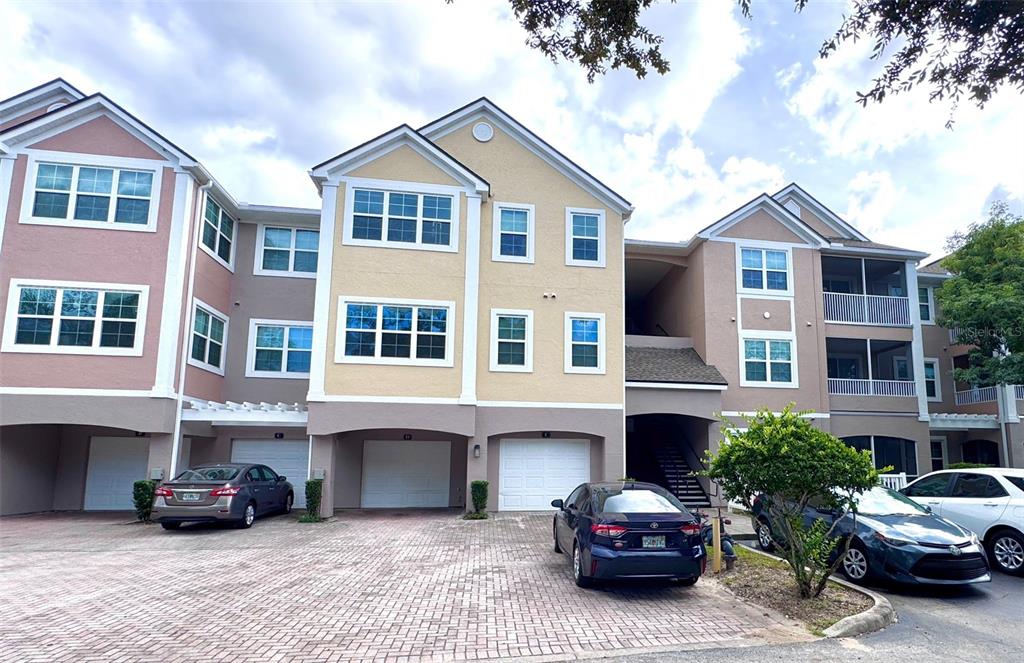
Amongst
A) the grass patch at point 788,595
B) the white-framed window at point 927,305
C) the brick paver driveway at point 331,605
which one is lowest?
the brick paver driveway at point 331,605

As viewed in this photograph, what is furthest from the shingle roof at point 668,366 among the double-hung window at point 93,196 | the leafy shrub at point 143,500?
the double-hung window at point 93,196

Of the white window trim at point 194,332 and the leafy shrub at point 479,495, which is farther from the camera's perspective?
the white window trim at point 194,332

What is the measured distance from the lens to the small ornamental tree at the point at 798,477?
7473mm

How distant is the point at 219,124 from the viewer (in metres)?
16.0

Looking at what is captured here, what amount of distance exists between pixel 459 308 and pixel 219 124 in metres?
8.02

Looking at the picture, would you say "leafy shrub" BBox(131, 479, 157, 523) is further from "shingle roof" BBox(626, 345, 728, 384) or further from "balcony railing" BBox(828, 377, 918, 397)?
"balcony railing" BBox(828, 377, 918, 397)

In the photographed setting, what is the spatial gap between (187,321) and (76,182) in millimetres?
4395

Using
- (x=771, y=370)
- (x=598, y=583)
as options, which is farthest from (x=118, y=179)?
(x=771, y=370)

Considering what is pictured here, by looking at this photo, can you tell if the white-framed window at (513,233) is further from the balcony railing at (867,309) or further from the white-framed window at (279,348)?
the balcony railing at (867,309)

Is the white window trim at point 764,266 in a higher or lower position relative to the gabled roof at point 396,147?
lower

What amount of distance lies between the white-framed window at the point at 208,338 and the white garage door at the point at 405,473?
16.4 ft

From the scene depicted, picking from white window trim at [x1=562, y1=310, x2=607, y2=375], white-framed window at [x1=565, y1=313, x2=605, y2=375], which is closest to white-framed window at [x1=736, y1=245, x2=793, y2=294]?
white window trim at [x1=562, y1=310, x2=607, y2=375]

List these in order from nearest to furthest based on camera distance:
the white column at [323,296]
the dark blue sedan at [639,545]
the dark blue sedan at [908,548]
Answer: the dark blue sedan at [639,545] → the dark blue sedan at [908,548] → the white column at [323,296]

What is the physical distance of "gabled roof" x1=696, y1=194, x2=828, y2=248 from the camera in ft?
63.6
